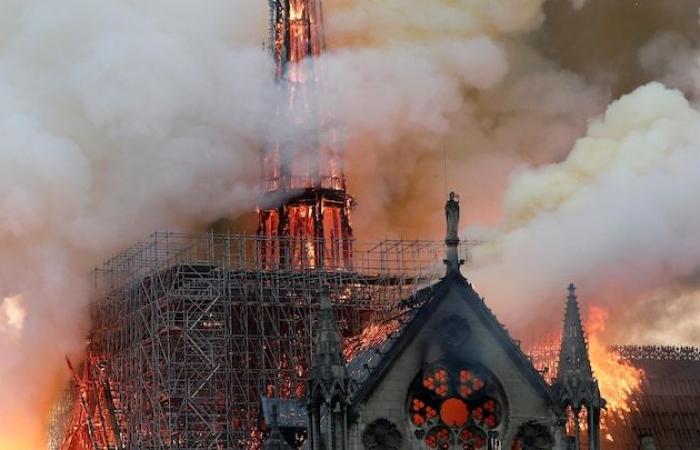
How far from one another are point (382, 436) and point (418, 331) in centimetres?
452

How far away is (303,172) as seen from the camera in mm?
145500

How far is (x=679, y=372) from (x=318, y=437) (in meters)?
62.5

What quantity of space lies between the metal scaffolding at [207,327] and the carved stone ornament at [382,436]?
42739 millimetres

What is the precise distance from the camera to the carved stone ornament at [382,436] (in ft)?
253

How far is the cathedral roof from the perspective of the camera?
254ft

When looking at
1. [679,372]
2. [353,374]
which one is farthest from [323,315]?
[679,372]

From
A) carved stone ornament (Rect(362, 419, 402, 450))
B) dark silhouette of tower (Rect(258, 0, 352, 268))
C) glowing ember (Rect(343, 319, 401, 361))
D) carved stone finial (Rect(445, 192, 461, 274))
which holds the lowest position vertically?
carved stone ornament (Rect(362, 419, 402, 450))

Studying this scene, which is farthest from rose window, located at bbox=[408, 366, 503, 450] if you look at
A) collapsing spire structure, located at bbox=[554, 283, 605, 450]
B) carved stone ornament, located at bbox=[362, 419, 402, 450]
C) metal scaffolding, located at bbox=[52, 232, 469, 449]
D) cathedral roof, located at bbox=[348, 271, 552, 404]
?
metal scaffolding, located at bbox=[52, 232, 469, 449]

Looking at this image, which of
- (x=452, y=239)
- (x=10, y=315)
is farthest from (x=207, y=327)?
(x=452, y=239)

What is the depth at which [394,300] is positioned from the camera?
131 meters

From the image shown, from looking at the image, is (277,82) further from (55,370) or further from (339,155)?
(55,370)

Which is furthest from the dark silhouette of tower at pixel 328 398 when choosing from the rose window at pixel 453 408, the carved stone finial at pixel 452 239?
the carved stone finial at pixel 452 239

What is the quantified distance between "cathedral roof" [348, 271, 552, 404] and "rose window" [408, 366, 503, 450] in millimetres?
1493

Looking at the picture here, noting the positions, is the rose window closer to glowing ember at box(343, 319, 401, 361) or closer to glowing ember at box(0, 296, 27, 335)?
glowing ember at box(343, 319, 401, 361)
